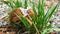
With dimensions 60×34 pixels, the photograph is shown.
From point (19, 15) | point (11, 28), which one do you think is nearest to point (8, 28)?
point (11, 28)

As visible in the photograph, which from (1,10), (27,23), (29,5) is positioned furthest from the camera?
(1,10)

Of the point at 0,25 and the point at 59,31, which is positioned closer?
the point at 59,31

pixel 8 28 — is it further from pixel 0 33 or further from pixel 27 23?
pixel 27 23

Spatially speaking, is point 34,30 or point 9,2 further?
point 9,2

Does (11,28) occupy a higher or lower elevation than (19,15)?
lower

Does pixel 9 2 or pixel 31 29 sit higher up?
pixel 9 2

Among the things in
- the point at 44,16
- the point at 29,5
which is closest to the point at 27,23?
the point at 44,16

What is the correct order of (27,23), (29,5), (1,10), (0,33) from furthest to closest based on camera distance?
1. (1,10)
2. (29,5)
3. (0,33)
4. (27,23)

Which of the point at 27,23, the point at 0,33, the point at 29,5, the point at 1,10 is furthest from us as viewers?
the point at 1,10

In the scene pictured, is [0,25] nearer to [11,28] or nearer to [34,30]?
[11,28]
